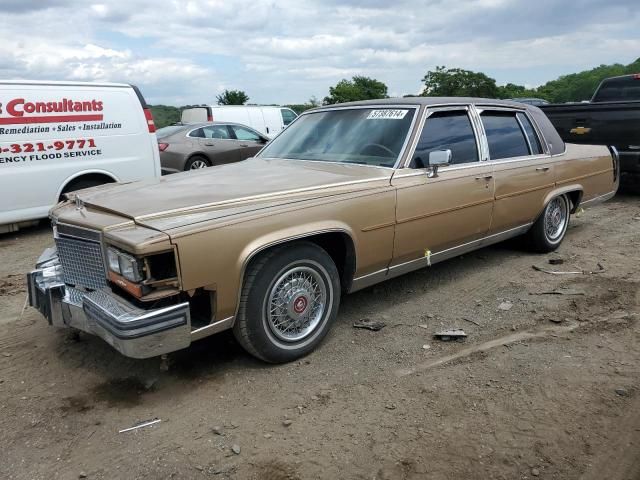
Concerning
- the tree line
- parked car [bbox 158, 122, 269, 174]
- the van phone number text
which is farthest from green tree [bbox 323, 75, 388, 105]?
the van phone number text

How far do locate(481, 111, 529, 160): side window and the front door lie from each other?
0.92ft

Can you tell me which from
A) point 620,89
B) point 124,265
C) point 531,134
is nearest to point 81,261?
point 124,265

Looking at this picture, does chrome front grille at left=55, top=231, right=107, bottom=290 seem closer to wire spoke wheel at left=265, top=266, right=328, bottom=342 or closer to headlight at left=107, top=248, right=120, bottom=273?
headlight at left=107, top=248, right=120, bottom=273

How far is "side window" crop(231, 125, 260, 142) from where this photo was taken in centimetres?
1303

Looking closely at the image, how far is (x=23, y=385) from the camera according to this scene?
11.2 feet

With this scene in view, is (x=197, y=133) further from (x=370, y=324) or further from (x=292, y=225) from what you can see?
(x=292, y=225)

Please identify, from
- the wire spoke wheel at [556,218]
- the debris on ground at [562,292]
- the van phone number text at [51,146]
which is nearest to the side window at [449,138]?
the debris on ground at [562,292]

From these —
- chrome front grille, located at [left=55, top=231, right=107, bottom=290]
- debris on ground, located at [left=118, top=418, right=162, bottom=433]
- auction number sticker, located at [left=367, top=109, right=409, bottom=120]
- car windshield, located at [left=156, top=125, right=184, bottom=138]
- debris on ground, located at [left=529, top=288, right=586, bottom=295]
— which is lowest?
debris on ground, located at [left=118, top=418, right=162, bottom=433]

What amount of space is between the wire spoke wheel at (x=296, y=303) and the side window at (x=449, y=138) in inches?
52.7

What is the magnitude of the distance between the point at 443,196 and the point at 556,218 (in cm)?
239

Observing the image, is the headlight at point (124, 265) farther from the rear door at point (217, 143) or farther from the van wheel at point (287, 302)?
the rear door at point (217, 143)

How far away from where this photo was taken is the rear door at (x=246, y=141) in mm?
12641

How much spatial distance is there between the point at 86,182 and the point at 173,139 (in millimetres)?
4225

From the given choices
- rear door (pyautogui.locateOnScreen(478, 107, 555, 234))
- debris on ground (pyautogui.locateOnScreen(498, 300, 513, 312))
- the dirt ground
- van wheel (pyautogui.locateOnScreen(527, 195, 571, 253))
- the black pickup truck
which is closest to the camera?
the dirt ground
